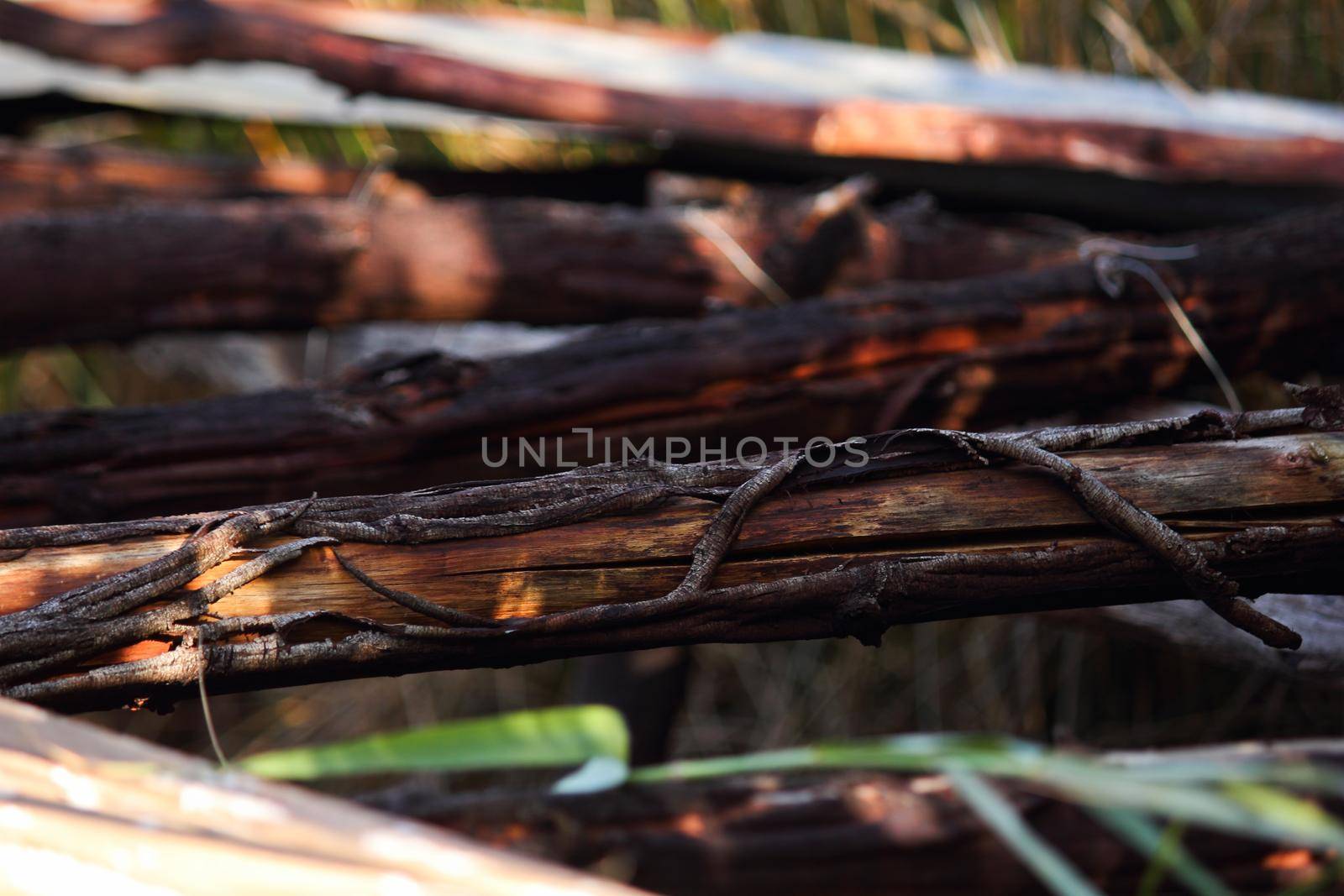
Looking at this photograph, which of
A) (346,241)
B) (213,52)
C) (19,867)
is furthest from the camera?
(213,52)

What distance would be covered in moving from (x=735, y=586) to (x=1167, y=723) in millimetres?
2162

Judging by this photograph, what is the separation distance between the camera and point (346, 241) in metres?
1.64

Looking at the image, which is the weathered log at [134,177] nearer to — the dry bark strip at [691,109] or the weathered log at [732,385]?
the dry bark strip at [691,109]

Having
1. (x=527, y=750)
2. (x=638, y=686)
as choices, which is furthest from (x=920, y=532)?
(x=638, y=686)

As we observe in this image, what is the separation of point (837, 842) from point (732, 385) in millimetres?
601

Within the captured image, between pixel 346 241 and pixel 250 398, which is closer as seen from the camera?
pixel 250 398

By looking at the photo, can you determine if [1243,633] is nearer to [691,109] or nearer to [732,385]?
[732,385]

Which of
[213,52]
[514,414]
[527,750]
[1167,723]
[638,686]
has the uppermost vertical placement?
[213,52]

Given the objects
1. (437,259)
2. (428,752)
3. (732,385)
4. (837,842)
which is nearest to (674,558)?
(428,752)

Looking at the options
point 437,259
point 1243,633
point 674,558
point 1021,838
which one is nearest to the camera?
point 1021,838

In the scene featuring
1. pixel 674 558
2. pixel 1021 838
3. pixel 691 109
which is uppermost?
pixel 691 109

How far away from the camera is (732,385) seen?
1334 mm

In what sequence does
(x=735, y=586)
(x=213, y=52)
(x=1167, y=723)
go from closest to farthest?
(x=735, y=586), (x=213, y=52), (x=1167, y=723)

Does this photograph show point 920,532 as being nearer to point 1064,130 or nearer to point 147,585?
point 147,585
